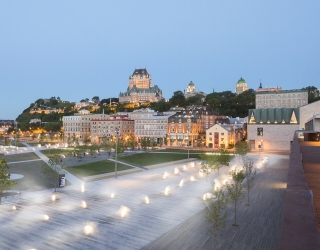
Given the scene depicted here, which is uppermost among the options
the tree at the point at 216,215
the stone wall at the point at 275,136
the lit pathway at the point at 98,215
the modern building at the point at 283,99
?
the modern building at the point at 283,99

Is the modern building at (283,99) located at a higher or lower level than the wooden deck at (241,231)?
higher

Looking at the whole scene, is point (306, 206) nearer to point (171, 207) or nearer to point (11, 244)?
point (11, 244)

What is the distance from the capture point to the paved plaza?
51.5 ft

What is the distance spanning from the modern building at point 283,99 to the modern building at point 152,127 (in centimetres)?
3977

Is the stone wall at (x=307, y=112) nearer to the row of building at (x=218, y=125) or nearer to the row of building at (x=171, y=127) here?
the row of building at (x=218, y=125)

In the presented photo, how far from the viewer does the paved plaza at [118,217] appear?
15.7 meters

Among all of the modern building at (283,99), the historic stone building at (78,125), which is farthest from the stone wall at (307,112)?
the historic stone building at (78,125)

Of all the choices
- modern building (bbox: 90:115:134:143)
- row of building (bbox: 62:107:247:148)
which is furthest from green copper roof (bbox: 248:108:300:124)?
modern building (bbox: 90:115:134:143)

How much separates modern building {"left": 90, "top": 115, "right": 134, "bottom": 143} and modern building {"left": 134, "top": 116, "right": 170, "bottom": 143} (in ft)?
22.7

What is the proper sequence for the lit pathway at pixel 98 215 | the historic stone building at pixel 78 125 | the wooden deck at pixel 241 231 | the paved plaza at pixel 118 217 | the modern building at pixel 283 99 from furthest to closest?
the historic stone building at pixel 78 125 → the modern building at pixel 283 99 → the lit pathway at pixel 98 215 → the paved plaza at pixel 118 217 → the wooden deck at pixel 241 231

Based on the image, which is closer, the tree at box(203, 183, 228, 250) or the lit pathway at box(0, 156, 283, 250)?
the tree at box(203, 183, 228, 250)

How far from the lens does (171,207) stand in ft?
74.1

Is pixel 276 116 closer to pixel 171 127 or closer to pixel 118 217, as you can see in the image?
pixel 171 127

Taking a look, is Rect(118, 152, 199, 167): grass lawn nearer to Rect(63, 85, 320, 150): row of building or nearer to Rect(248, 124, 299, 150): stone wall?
Rect(63, 85, 320, 150): row of building
